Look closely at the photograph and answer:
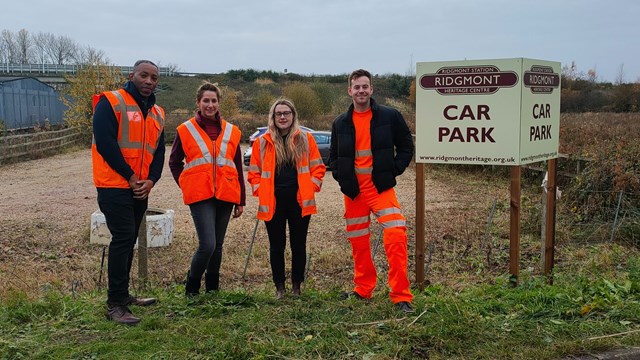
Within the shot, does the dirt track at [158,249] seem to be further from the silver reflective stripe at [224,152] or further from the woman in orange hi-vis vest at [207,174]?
the silver reflective stripe at [224,152]

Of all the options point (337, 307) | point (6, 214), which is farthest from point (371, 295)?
point (6, 214)

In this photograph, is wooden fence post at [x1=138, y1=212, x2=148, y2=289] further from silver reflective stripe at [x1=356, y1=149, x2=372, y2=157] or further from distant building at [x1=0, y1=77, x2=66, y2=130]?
distant building at [x1=0, y1=77, x2=66, y2=130]

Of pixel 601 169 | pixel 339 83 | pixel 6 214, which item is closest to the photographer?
pixel 601 169

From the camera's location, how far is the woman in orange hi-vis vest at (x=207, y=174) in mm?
4680

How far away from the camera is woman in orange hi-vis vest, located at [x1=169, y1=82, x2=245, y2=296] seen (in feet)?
15.4

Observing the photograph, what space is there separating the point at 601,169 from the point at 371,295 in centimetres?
686

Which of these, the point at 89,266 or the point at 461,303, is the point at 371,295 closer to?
the point at 461,303

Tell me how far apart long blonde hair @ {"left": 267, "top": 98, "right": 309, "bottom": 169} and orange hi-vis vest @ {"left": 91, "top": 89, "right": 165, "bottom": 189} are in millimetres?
947

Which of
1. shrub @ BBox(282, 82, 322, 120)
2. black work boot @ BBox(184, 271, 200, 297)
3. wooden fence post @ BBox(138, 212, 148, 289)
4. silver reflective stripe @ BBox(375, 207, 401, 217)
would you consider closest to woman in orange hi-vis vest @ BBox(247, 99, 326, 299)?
silver reflective stripe @ BBox(375, 207, 401, 217)

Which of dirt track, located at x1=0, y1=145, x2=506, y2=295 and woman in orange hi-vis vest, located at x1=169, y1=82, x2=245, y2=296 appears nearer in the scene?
woman in orange hi-vis vest, located at x1=169, y1=82, x2=245, y2=296

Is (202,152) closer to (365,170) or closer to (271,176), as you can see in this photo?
(271,176)

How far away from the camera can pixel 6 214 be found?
1155 cm

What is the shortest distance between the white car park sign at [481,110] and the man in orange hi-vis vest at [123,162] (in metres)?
2.29

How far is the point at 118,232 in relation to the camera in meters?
4.27
